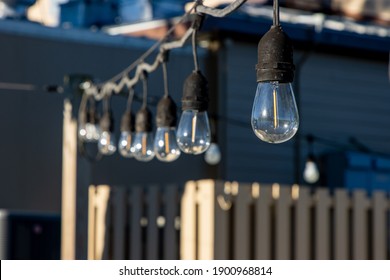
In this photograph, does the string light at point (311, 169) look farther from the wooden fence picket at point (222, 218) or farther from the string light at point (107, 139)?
the string light at point (107, 139)

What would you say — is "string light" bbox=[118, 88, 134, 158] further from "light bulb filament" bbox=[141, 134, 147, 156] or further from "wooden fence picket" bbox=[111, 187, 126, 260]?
"wooden fence picket" bbox=[111, 187, 126, 260]

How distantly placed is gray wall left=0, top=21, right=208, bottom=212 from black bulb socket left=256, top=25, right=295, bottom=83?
9.59 m

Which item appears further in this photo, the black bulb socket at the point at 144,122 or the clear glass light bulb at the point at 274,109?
the black bulb socket at the point at 144,122

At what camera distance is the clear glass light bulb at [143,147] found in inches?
304

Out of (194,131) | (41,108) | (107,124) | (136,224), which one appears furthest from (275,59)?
(41,108)

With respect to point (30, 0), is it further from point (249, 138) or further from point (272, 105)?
point (272, 105)

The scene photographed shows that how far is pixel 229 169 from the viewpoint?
1556 centimetres

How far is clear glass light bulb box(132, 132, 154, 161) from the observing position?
25.3 feet

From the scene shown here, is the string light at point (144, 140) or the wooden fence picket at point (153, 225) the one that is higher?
the string light at point (144, 140)

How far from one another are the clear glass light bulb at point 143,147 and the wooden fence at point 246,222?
3.23 meters

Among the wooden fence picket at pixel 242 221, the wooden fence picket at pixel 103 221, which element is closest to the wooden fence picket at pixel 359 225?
the wooden fence picket at pixel 242 221

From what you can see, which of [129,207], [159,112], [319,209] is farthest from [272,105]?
[129,207]

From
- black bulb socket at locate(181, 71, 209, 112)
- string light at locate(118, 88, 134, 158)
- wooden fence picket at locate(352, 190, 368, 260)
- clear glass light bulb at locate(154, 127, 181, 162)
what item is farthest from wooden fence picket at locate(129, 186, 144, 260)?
black bulb socket at locate(181, 71, 209, 112)

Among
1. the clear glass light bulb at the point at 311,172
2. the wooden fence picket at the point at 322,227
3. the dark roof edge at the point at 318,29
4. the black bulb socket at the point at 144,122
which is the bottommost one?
the wooden fence picket at the point at 322,227
